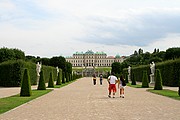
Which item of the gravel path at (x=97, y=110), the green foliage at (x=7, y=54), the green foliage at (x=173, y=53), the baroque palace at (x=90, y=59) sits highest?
the baroque palace at (x=90, y=59)

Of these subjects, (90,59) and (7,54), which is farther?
(90,59)

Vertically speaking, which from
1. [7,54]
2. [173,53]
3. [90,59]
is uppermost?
[90,59]

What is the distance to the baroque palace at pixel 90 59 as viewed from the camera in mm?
156250

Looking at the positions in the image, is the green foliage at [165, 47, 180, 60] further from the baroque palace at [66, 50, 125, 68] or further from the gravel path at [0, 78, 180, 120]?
the baroque palace at [66, 50, 125, 68]

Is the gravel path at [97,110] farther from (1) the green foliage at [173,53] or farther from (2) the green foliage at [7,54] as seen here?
(1) the green foliage at [173,53]

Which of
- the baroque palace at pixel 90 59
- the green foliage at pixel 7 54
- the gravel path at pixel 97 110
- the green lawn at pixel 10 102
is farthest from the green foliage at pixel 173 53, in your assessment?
the baroque palace at pixel 90 59

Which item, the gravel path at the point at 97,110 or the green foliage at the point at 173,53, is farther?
the green foliage at the point at 173,53

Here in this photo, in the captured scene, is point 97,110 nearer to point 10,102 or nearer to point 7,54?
point 10,102

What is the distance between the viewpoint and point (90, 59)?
156250mm

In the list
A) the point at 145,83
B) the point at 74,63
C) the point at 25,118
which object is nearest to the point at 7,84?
the point at 145,83

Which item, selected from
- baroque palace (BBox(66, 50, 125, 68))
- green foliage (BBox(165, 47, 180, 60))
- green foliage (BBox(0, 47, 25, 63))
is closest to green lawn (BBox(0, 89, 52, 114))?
green foliage (BBox(0, 47, 25, 63))

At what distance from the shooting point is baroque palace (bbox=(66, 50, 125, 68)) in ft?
513

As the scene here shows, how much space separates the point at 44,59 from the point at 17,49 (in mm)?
35329

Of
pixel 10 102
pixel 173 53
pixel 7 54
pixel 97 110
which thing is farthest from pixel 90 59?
pixel 97 110
